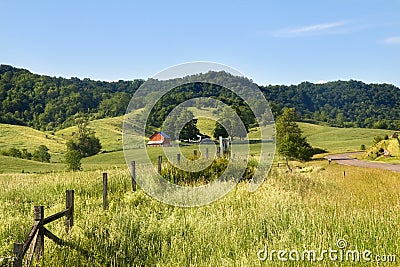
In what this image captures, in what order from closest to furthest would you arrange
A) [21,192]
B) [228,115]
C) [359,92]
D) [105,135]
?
[21,192]
[228,115]
[105,135]
[359,92]

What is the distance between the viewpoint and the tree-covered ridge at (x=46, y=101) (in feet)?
416

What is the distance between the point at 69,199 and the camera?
947 cm

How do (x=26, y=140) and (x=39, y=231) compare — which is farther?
(x=26, y=140)

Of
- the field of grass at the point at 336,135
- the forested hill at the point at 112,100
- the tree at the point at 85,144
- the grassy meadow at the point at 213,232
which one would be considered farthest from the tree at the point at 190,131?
the forested hill at the point at 112,100

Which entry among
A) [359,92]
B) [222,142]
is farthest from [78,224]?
[359,92]

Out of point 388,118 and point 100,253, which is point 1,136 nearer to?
point 100,253

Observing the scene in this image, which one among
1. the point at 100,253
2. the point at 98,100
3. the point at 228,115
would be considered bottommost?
the point at 100,253

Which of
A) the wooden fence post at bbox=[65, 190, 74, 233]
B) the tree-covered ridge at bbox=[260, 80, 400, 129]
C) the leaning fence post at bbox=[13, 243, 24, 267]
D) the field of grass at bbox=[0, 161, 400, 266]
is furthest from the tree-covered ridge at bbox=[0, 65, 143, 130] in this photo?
the leaning fence post at bbox=[13, 243, 24, 267]

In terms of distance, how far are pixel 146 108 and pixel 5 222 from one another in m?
6.28

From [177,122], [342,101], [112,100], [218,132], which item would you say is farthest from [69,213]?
[342,101]

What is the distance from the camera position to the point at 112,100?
141 metres

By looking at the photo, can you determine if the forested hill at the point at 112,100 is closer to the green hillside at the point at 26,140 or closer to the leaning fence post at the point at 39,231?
the green hillside at the point at 26,140

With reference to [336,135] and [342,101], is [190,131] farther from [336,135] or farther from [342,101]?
[342,101]

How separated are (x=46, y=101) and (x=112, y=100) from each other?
21.1m
